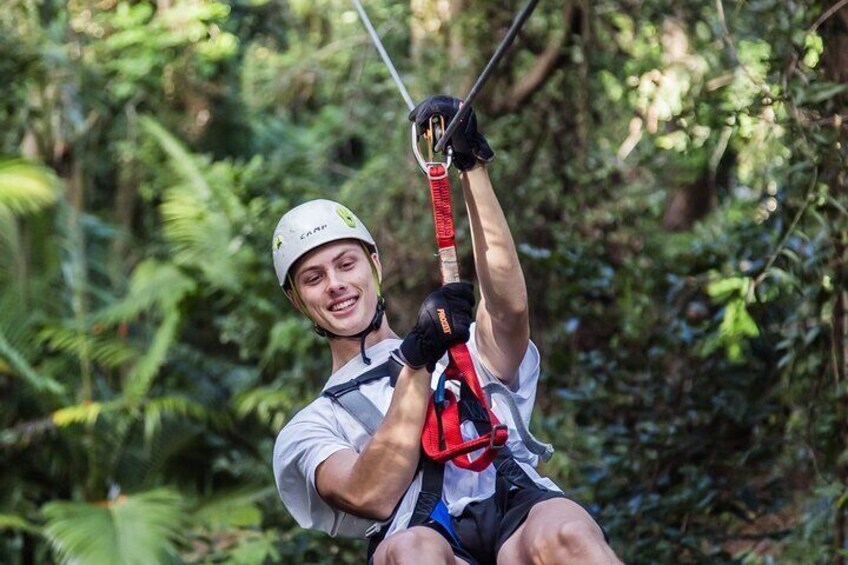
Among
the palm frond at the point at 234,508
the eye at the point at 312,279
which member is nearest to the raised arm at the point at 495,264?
the eye at the point at 312,279

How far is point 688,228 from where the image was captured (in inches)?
403

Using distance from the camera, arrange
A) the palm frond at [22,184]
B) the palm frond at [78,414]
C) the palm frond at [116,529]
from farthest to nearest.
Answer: the palm frond at [78,414] < the palm frond at [22,184] < the palm frond at [116,529]

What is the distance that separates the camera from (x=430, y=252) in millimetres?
8352

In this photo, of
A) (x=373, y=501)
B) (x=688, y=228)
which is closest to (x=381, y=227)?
(x=688, y=228)

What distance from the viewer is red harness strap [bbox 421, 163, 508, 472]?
337 cm

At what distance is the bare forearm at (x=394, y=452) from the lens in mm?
3299

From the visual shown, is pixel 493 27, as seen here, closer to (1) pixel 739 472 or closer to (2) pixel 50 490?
(1) pixel 739 472

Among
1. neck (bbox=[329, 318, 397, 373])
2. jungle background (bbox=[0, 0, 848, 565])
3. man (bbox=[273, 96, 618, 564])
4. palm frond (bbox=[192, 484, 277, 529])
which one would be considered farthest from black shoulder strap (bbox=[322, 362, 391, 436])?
palm frond (bbox=[192, 484, 277, 529])

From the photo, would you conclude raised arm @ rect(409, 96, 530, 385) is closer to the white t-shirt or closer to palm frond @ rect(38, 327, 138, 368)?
the white t-shirt

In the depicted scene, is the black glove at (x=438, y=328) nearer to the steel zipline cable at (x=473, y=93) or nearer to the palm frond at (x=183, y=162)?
the steel zipline cable at (x=473, y=93)

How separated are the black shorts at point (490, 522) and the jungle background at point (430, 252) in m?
1.51

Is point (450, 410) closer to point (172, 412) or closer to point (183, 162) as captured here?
point (183, 162)

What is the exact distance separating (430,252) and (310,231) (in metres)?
4.56

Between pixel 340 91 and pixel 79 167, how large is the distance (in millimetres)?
3100
